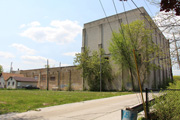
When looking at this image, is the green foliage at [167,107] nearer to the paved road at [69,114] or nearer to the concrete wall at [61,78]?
the paved road at [69,114]

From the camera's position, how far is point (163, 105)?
5.66 m

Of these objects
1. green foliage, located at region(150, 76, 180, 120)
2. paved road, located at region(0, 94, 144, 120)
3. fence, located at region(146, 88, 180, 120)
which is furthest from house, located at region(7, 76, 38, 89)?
green foliage, located at region(150, 76, 180, 120)

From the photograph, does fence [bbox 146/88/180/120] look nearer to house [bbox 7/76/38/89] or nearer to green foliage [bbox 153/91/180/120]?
green foliage [bbox 153/91/180/120]

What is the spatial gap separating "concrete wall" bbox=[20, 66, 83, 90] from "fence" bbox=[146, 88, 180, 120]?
33.8 m

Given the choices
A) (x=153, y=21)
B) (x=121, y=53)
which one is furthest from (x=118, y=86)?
(x=153, y=21)

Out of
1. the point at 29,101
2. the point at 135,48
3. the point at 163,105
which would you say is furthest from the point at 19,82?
the point at 163,105

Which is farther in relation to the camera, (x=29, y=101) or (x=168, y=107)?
(x=29, y=101)

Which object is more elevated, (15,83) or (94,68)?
(94,68)

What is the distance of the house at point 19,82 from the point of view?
50.4m

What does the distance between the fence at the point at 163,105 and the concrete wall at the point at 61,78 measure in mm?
33806

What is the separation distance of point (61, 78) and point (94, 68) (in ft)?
44.4

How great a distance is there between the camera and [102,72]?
1342 inches

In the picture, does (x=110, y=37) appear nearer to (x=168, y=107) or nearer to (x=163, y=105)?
(x=163, y=105)

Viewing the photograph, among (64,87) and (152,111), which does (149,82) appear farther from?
(152,111)
